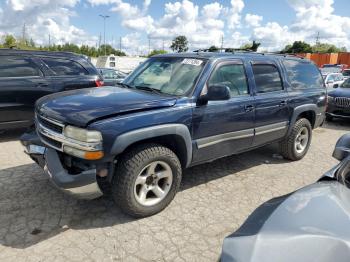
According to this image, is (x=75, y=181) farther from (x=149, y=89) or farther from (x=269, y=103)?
(x=269, y=103)

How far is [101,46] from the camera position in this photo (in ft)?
249

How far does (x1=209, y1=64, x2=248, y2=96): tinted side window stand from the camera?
404 cm

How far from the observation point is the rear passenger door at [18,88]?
611cm

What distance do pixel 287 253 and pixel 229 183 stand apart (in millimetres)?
3075

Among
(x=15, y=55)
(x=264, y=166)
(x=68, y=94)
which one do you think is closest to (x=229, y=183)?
(x=264, y=166)

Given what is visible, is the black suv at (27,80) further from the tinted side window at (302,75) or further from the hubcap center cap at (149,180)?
the tinted side window at (302,75)

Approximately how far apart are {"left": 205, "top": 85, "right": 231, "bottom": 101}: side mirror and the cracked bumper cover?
1557mm

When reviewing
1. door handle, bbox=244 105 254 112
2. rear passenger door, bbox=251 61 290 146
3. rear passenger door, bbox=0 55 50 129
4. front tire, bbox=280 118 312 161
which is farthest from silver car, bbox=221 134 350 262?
rear passenger door, bbox=0 55 50 129

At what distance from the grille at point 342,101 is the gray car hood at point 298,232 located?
834 cm

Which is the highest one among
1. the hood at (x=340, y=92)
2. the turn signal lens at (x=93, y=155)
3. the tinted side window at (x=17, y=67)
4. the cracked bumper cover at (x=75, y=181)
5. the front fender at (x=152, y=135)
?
the tinted side window at (x=17, y=67)

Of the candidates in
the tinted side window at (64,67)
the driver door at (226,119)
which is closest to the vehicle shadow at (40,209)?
the driver door at (226,119)

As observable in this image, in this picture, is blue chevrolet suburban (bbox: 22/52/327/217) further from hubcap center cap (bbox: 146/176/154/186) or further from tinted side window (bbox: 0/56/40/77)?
tinted side window (bbox: 0/56/40/77)

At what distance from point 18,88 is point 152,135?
412 centimetres

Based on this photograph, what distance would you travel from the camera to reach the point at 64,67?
6.89 metres
